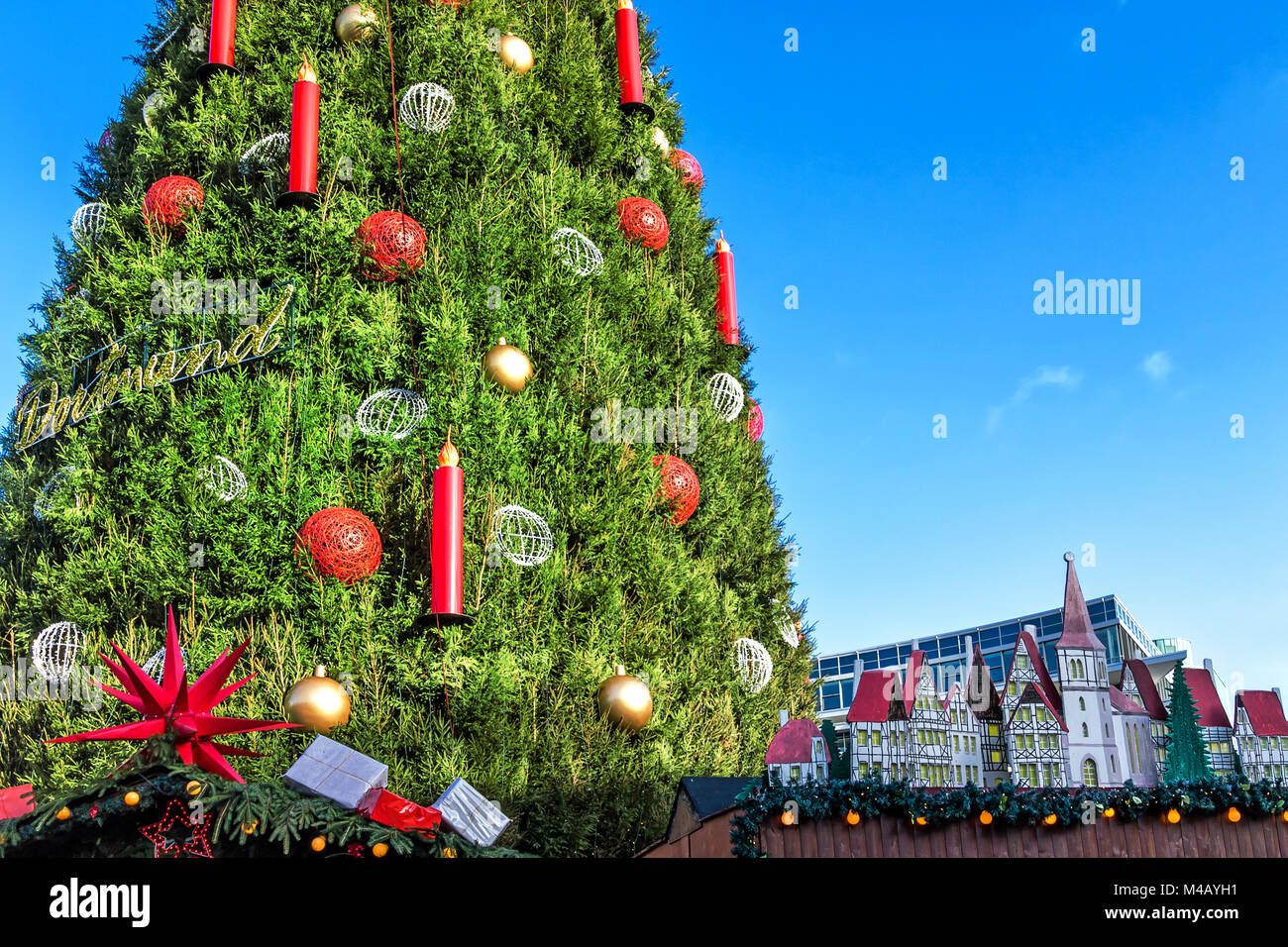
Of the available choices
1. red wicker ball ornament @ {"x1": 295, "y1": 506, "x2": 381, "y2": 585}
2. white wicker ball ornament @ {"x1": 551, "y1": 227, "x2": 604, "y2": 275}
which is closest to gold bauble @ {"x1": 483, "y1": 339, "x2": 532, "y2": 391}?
white wicker ball ornament @ {"x1": 551, "y1": 227, "x2": 604, "y2": 275}

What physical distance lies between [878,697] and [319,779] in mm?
3767

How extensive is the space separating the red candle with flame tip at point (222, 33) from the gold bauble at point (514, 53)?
3.12 m

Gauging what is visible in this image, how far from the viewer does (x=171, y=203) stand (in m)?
10.6

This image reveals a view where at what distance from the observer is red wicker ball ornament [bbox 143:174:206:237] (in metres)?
10.6

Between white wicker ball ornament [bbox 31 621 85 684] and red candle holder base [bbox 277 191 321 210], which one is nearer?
white wicker ball ornament [bbox 31 621 85 684]

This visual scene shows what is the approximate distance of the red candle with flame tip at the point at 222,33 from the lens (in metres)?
11.0

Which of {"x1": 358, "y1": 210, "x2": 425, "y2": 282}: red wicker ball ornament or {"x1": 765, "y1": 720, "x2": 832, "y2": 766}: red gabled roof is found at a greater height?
{"x1": 358, "y1": 210, "x2": 425, "y2": 282}: red wicker ball ornament

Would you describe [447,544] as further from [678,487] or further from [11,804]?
[11,804]

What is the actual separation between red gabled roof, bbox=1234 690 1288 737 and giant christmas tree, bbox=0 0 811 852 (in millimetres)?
5062

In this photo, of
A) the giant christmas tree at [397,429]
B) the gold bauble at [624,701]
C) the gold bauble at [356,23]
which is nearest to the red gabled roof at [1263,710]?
the gold bauble at [624,701]

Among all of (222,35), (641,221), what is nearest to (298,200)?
(222,35)

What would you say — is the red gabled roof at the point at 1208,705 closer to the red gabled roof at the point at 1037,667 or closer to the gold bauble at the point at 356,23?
the red gabled roof at the point at 1037,667

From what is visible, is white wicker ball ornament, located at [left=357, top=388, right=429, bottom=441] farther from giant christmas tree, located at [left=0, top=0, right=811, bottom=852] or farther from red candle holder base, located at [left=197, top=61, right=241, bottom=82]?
red candle holder base, located at [left=197, top=61, right=241, bottom=82]

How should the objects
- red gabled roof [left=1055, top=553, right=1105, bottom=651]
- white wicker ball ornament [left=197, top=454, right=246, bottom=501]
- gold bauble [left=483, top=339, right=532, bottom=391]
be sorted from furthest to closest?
gold bauble [left=483, top=339, right=532, bottom=391] → white wicker ball ornament [left=197, top=454, right=246, bottom=501] → red gabled roof [left=1055, top=553, right=1105, bottom=651]
